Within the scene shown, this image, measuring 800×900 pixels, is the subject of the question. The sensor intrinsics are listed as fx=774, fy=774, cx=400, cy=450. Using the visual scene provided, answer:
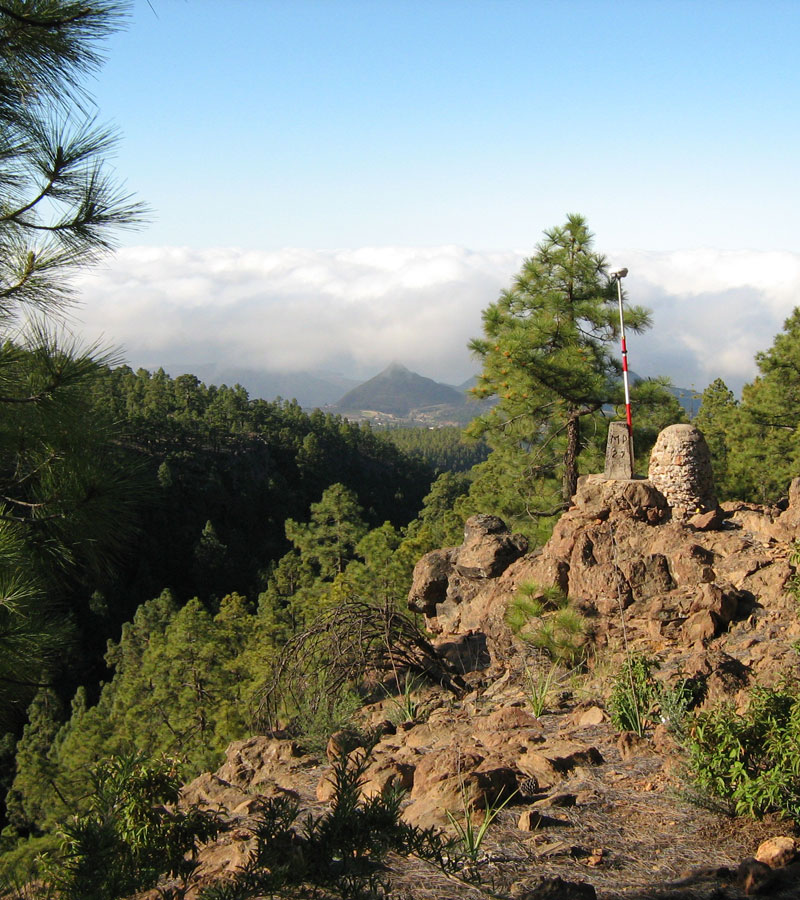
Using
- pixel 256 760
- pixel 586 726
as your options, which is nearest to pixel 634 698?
pixel 586 726

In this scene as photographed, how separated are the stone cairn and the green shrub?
13.5 feet

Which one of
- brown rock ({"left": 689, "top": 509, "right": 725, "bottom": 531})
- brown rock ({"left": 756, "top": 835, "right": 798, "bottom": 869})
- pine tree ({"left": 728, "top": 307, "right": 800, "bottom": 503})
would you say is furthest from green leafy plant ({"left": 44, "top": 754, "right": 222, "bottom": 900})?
pine tree ({"left": 728, "top": 307, "right": 800, "bottom": 503})

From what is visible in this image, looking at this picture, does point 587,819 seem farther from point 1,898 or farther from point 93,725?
point 93,725

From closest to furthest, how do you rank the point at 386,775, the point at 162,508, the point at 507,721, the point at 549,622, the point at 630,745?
the point at 386,775, the point at 630,745, the point at 507,721, the point at 549,622, the point at 162,508

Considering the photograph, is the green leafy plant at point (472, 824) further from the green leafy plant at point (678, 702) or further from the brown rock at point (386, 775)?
the green leafy plant at point (678, 702)

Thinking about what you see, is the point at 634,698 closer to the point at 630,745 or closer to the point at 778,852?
the point at 630,745

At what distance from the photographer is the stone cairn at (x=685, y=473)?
318 inches

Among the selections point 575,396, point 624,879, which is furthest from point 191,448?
point 624,879

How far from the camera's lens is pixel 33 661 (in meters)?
3.72

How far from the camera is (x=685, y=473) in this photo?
319 inches

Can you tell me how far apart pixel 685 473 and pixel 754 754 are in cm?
461

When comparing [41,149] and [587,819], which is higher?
[41,149]

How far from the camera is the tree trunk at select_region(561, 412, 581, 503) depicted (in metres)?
12.7

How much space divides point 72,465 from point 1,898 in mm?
1803
